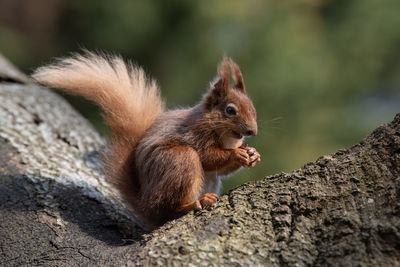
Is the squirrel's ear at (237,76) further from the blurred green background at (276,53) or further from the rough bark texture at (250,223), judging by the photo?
the blurred green background at (276,53)

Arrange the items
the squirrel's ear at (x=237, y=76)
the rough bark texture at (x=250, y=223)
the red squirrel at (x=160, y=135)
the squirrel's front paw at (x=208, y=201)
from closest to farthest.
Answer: the rough bark texture at (x=250, y=223), the squirrel's front paw at (x=208, y=201), the red squirrel at (x=160, y=135), the squirrel's ear at (x=237, y=76)

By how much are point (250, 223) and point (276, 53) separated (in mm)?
3037

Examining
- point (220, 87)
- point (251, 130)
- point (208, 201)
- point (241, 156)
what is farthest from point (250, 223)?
point (220, 87)

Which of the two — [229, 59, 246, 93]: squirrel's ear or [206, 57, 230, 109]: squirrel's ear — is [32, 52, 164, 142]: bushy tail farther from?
[229, 59, 246, 93]: squirrel's ear

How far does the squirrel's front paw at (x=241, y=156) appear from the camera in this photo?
197 cm

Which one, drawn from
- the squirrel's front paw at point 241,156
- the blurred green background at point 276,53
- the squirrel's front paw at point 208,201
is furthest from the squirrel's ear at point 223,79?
the blurred green background at point 276,53

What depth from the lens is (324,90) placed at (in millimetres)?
4598

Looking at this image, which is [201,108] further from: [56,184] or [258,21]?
[258,21]

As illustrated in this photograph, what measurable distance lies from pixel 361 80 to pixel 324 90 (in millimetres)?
667

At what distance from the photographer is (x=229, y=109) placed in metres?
2.12

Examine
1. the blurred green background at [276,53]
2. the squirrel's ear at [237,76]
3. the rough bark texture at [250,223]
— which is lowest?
the rough bark texture at [250,223]

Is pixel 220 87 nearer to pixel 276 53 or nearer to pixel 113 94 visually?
pixel 113 94

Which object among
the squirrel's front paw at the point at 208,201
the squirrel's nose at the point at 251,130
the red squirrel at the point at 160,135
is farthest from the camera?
the squirrel's nose at the point at 251,130

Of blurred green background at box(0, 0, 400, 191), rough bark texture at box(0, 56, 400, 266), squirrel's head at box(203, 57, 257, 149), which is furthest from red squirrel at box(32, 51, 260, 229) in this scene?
blurred green background at box(0, 0, 400, 191)
